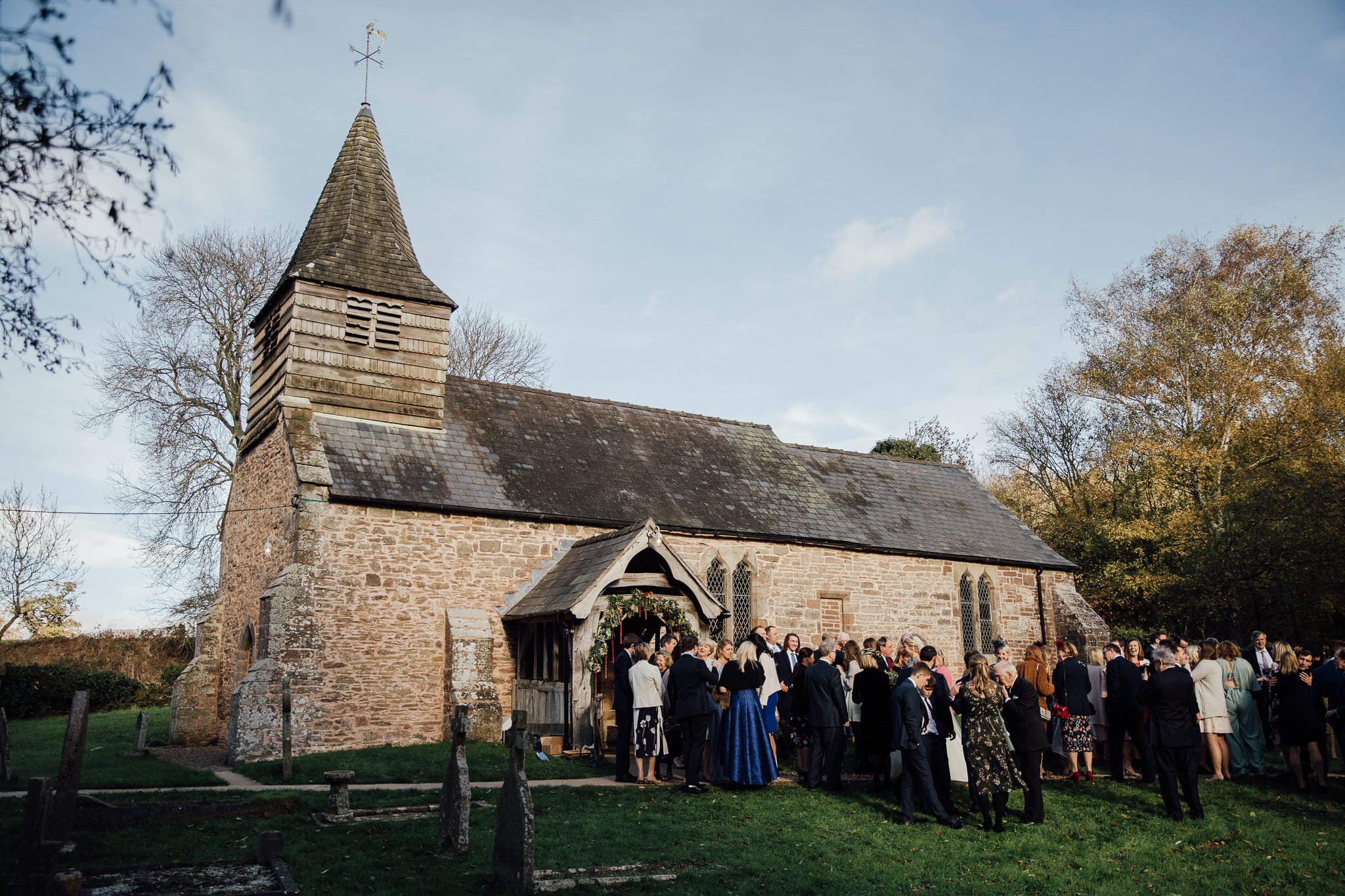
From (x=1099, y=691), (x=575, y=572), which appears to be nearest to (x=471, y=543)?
(x=575, y=572)

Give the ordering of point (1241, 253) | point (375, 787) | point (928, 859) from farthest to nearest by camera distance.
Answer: point (1241, 253) → point (375, 787) → point (928, 859)

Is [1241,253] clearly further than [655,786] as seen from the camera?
Yes

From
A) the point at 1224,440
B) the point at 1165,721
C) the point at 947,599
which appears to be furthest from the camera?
the point at 1224,440

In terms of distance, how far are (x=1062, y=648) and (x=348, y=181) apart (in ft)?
58.8

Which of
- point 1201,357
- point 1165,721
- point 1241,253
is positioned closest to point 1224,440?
point 1201,357

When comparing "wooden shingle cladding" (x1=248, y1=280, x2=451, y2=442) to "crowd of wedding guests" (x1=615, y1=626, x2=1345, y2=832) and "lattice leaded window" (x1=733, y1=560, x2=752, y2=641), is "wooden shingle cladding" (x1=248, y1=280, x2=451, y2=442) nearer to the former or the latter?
"lattice leaded window" (x1=733, y1=560, x2=752, y2=641)

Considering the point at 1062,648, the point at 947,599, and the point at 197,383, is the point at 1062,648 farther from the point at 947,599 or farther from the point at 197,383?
the point at 197,383

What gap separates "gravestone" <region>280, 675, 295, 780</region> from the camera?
12.9 meters

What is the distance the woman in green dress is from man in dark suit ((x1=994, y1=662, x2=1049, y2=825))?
0.55 feet

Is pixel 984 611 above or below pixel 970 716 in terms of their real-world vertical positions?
above

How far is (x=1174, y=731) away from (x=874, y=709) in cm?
344

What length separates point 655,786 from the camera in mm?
11867

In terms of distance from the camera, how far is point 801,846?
29.2ft

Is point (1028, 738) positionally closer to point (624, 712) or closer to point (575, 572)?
point (624, 712)
